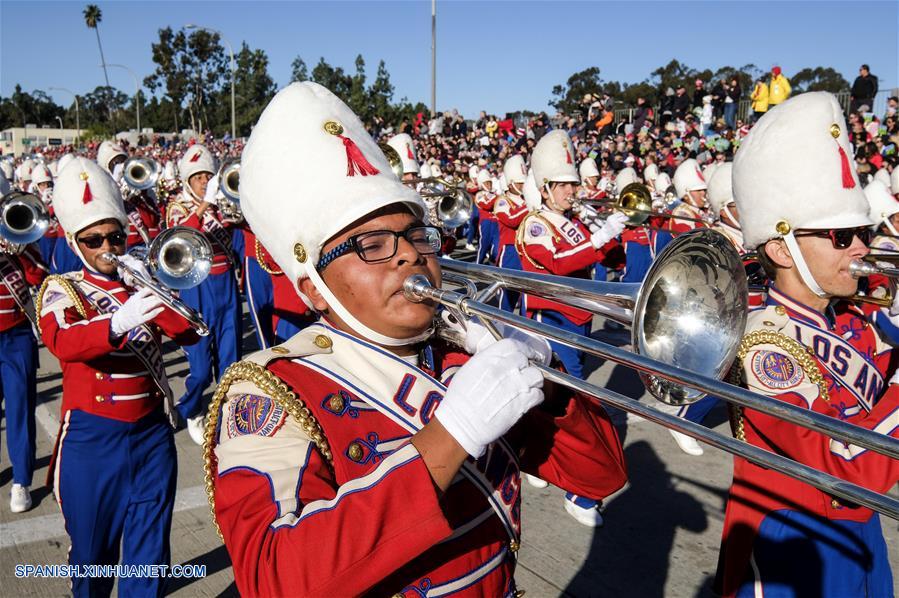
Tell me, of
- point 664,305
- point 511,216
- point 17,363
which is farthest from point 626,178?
point 664,305

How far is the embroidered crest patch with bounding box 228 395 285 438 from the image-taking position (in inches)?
57.6

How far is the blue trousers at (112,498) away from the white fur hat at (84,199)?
98 centimetres

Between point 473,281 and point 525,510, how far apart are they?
2.85m

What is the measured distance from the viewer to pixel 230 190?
269 inches

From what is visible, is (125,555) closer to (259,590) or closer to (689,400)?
(259,590)

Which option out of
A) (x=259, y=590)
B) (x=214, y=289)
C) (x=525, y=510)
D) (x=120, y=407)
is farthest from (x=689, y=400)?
(x=214, y=289)

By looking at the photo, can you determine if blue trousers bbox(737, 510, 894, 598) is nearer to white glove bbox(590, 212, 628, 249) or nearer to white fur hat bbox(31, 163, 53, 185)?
white glove bbox(590, 212, 628, 249)

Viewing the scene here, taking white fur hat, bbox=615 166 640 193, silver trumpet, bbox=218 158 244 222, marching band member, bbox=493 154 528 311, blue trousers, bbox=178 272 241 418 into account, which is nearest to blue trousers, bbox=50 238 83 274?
silver trumpet, bbox=218 158 244 222

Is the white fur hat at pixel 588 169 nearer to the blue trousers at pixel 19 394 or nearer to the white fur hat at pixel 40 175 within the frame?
the white fur hat at pixel 40 175

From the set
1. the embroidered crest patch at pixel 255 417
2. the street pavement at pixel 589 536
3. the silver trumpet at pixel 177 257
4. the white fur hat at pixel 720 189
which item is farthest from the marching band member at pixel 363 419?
the white fur hat at pixel 720 189

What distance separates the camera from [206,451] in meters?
1.57

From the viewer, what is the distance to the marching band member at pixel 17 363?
4.68 metres

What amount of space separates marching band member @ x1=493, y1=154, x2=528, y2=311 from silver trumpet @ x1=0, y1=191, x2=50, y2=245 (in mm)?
3932

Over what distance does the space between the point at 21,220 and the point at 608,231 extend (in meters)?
4.25
